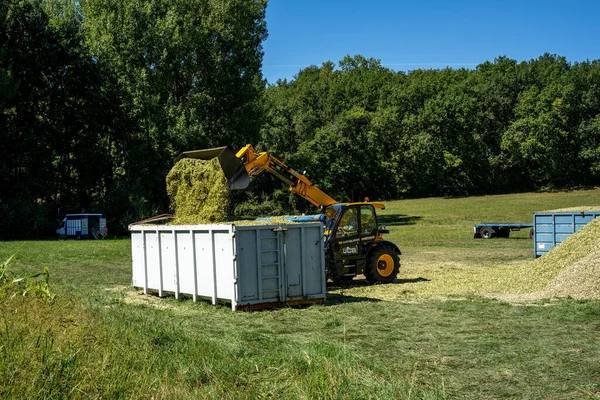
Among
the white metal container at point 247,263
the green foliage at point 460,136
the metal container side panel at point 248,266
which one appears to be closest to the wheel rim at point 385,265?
the white metal container at point 247,263

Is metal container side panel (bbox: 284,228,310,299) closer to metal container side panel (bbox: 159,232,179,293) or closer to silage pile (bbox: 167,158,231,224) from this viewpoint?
silage pile (bbox: 167,158,231,224)

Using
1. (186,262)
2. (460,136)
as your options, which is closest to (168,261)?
(186,262)

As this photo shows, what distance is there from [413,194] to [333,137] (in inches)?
420

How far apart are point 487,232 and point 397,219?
682 inches

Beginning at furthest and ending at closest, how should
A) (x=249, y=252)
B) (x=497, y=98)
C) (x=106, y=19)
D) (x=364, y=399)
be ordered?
(x=497, y=98) → (x=106, y=19) → (x=249, y=252) → (x=364, y=399)

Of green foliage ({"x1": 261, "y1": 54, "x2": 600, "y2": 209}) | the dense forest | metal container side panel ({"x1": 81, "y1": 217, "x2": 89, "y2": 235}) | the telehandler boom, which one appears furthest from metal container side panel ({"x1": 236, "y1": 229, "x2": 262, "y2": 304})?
green foliage ({"x1": 261, "y1": 54, "x2": 600, "y2": 209})

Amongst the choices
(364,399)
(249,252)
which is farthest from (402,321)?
(364,399)

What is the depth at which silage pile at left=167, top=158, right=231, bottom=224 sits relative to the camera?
15.0 m

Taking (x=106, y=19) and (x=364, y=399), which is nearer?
(x=364, y=399)

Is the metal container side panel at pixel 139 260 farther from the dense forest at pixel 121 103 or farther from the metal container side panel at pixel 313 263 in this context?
the dense forest at pixel 121 103

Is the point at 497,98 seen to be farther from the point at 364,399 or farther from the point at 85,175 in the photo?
the point at 364,399

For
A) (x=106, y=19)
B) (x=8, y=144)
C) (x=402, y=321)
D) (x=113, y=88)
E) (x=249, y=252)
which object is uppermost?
(x=106, y=19)

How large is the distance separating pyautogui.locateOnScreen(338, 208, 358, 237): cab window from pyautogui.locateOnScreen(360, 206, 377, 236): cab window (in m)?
0.19

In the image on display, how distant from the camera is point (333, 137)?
231 feet
